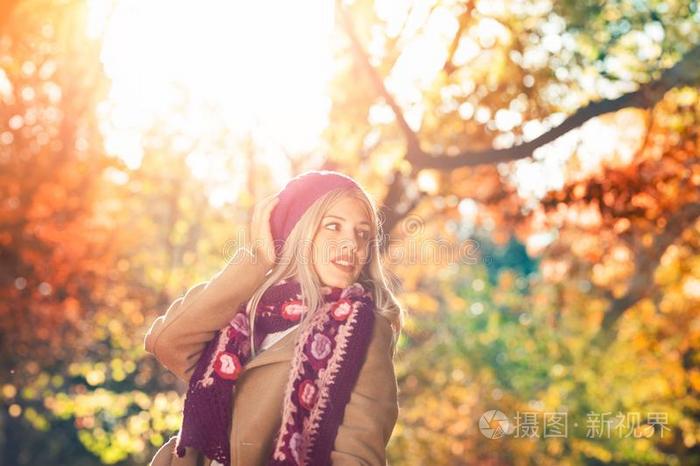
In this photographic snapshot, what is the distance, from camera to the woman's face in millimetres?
2891

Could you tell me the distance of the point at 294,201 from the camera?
295 cm

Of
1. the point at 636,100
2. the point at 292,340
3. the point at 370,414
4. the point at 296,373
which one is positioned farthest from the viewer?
the point at 636,100

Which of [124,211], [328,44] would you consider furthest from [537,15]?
[124,211]

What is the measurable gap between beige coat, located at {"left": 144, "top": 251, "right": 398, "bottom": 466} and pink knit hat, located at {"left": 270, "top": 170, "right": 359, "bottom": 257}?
12cm

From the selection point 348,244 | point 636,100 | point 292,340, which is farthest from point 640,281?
point 292,340

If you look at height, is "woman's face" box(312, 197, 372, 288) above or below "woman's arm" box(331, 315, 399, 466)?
above

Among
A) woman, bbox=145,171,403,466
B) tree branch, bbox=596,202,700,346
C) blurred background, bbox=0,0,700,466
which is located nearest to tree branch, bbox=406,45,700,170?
blurred background, bbox=0,0,700,466

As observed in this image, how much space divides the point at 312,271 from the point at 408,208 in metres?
8.47

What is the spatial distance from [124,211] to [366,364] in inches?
459

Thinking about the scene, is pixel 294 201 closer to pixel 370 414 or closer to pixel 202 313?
pixel 202 313

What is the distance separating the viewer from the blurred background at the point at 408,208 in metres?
8.20
